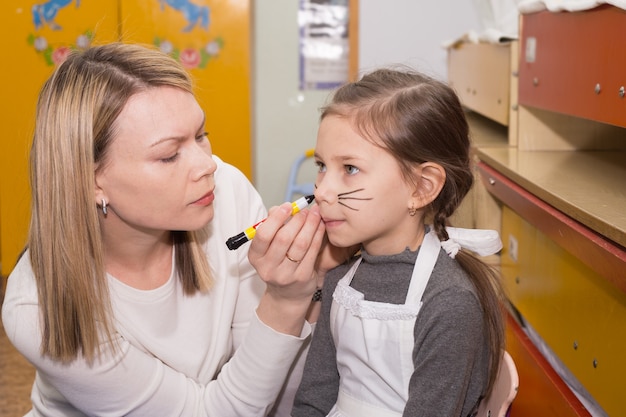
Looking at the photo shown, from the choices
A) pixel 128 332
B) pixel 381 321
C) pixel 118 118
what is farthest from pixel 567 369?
pixel 118 118

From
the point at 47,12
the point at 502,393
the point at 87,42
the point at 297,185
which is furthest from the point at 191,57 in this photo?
the point at 502,393

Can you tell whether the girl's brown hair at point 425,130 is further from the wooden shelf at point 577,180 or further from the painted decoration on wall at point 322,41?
the painted decoration on wall at point 322,41

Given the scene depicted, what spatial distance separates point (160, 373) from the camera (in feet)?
4.20

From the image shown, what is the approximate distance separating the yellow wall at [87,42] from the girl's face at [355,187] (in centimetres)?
257

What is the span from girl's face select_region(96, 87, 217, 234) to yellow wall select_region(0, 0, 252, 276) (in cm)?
244

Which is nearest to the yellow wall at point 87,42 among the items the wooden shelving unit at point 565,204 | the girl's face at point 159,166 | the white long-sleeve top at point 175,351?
the wooden shelving unit at point 565,204

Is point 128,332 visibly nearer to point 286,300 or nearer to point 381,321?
point 286,300

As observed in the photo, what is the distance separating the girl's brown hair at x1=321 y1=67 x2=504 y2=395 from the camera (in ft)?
3.67

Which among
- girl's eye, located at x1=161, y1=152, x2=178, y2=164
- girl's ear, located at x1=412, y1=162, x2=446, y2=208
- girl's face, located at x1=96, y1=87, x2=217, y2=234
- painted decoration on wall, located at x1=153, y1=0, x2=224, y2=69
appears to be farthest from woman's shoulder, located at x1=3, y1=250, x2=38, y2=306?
painted decoration on wall, located at x1=153, y1=0, x2=224, y2=69

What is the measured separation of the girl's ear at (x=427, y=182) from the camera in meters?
1.14

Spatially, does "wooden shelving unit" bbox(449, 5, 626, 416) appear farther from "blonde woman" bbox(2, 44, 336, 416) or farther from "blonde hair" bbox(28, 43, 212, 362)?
"blonde hair" bbox(28, 43, 212, 362)

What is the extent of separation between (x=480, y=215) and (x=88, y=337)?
4.43 ft

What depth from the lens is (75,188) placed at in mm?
1189

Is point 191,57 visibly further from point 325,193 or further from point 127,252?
point 325,193
